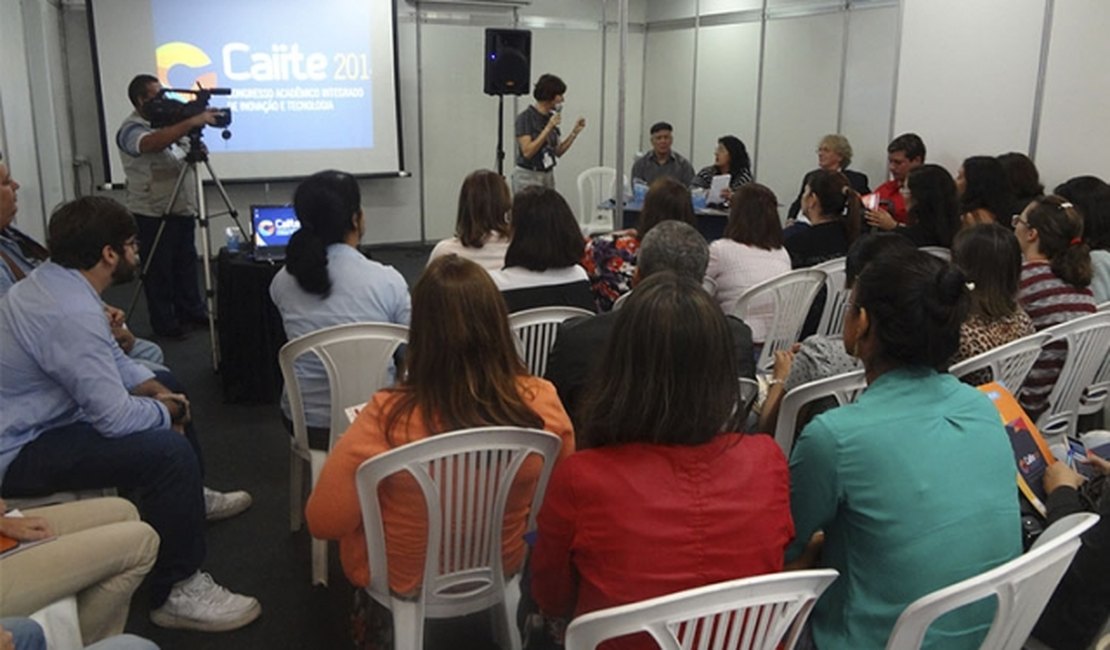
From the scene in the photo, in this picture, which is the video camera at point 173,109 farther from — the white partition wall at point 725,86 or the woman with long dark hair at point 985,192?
the white partition wall at point 725,86

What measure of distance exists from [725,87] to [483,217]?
5149 mm

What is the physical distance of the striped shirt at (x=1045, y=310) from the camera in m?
2.82

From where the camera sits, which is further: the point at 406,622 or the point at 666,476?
the point at 406,622

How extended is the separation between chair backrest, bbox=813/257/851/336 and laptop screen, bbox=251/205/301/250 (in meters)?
2.60

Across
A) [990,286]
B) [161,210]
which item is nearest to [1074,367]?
[990,286]

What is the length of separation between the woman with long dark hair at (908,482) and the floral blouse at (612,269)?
215 cm

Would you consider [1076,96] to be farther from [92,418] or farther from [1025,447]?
[92,418]

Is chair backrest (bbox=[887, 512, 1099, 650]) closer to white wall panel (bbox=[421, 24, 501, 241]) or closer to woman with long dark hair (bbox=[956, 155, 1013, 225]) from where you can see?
woman with long dark hair (bbox=[956, 155, 1013, 225])

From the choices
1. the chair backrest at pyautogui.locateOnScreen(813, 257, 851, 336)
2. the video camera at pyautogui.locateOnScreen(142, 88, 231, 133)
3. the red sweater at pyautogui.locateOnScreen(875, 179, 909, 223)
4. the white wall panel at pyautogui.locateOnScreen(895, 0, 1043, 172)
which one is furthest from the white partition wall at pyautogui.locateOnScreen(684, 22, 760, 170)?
the video camera at pyautogui.locateOnScreen(142, 88, 231, 133)

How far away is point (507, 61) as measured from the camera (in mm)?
7207

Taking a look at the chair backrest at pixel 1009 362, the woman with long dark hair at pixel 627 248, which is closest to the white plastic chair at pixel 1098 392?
the chair backrest at pixel 1009 362

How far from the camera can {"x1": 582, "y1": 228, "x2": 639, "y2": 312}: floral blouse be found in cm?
376

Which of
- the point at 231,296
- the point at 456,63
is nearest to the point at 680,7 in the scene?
the point at 456,63

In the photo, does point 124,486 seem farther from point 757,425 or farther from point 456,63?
point 456,63
